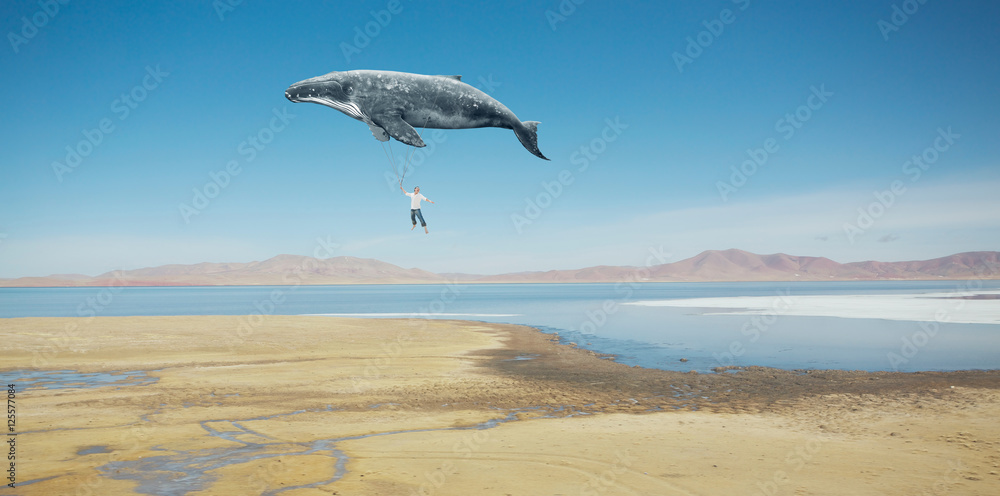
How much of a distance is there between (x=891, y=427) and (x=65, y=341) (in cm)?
3684

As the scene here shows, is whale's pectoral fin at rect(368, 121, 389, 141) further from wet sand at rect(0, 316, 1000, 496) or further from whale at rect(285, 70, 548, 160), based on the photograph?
wet sand at rect(0, 316, 1000, 496)

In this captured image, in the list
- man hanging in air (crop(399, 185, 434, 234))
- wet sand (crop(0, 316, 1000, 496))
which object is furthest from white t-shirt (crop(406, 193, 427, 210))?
wet sand (crop(0, 316, 1000, 496))

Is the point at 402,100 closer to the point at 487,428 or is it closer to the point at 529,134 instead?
the point at 529,134

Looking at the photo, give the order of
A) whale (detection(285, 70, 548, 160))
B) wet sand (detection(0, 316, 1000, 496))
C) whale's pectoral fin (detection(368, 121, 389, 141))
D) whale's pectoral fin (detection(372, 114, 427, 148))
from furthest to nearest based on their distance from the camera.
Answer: wet sand (detection(0, 316, 1000, 496)) < whale's pectoral fin (detection(368, 121, 389, 141)) < whale (detection(285, 70, 548, 160)) < whale's pectoral fin (detection(372, 114, 427, 148))

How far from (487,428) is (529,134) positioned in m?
7.84

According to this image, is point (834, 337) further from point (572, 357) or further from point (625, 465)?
point (625, 465)

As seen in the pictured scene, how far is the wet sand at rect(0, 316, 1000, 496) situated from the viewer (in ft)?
32.3

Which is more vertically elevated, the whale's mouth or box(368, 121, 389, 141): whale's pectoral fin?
the whale's mouth

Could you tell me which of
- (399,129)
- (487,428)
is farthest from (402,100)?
(487,428)

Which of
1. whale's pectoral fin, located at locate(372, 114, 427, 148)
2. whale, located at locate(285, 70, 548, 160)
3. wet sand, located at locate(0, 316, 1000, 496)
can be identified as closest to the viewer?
whale's pectoral fin, located at locate(372, 114, 427, 148)

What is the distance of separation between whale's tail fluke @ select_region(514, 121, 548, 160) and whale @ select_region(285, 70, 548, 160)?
0.87 feet

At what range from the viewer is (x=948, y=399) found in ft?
54.4

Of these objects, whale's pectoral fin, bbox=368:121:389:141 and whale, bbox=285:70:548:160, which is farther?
whale's pectoral fin, bbox=368:121:389:141

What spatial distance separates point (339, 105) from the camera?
811cm
